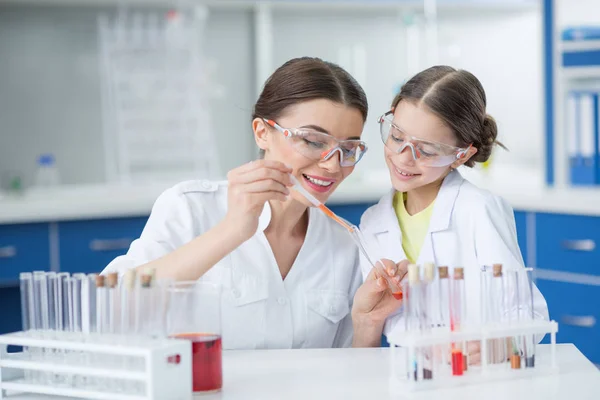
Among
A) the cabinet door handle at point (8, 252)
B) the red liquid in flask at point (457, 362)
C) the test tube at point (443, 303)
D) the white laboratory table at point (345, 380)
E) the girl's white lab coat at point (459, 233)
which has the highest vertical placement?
the girl's white lab coat at point (459, 233)

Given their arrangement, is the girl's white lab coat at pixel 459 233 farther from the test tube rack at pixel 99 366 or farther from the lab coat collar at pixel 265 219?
the test tube rack at pixel 99 366

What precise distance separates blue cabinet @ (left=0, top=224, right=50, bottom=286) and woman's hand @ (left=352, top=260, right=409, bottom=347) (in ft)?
6.75

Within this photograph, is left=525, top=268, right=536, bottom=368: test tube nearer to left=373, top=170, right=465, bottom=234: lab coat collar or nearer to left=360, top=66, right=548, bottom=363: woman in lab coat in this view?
left=360, top=66, right=548, bottom=363: woman in lab coat

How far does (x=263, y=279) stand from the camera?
202cm

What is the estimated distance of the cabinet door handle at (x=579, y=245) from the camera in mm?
3607

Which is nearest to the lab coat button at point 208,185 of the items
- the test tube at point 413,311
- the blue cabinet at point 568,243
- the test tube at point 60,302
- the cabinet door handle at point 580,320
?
the test tube at point 60,302

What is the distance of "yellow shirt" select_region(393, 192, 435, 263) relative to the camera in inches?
82.5

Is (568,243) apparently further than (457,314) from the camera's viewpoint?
Yes

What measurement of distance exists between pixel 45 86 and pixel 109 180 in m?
0.54

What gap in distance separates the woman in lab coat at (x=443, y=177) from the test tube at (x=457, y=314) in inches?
16.2

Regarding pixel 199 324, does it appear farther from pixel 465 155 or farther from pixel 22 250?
pixel 22 250

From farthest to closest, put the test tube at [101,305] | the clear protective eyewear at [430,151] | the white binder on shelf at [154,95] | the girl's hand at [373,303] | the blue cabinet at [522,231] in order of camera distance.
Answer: the white binder on shelf at [154,95] < the blue cabinet at [522,231] < the clear protective eyewear at [430,151] < the girl's hand at [373,303] < the test tube at [101,305]

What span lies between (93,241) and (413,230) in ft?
6.54

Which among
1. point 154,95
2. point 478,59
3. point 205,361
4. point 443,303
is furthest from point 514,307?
point 478,59
